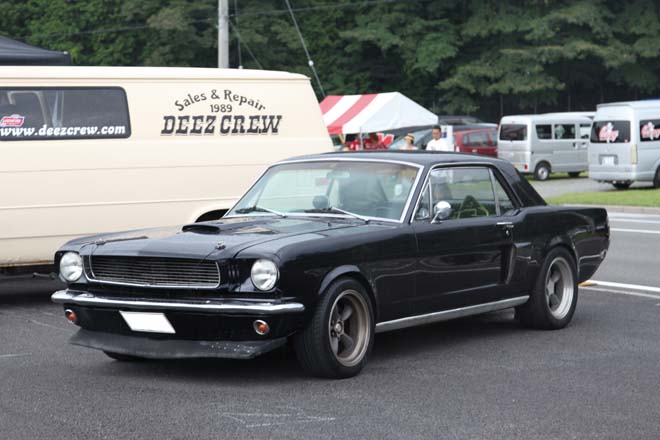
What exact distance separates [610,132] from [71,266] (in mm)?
25707

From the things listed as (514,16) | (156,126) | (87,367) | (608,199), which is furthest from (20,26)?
(87,367)

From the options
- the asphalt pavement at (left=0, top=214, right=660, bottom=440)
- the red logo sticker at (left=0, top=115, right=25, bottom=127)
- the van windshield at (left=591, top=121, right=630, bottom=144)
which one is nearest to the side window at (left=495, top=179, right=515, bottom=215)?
the asphalt pavement at (left=0, top=214, right=660, bottom=440)

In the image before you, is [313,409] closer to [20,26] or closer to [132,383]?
[132,383]

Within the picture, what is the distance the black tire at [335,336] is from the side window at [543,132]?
32541 mm

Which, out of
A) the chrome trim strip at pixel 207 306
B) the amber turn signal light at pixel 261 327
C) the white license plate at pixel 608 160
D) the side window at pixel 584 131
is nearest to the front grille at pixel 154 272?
the chrome trim strip at pixel 207 306

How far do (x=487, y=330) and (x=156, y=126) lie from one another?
13.8 feet

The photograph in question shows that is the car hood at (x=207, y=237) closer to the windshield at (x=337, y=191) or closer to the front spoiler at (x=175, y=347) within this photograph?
the windshield at (x=337, y=191)

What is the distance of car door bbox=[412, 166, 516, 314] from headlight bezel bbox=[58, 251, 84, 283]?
2.23 m

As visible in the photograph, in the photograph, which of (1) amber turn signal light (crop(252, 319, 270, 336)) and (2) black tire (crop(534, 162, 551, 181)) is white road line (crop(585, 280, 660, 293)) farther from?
(2) black tire (crop(534, 162, 551, 181))

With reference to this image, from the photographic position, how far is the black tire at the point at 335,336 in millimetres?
7539

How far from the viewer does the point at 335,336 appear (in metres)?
7.79

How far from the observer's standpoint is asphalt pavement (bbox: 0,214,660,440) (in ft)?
21.0

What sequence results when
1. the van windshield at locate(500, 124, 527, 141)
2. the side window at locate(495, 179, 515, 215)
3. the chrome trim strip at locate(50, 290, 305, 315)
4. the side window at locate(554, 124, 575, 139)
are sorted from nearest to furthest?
1. the chrome trim strip at locate(50, 290, 305, 315)
2. the side window at locate(495, 179, 515, 215)
3. the van windshield at locate(500, 124, 527, 141)
4. the side window at locate(554, 124, 575, 139)

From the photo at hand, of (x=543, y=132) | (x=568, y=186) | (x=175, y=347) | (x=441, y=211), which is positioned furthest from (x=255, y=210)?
(x=543, y=132)
